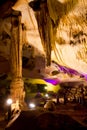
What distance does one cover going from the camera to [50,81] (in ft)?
45.1

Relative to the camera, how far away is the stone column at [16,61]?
7.06 metres

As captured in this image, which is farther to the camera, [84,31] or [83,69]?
[83,69]

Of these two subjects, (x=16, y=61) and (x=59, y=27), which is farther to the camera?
(x=59, y=27)

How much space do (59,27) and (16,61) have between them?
→ 146 centimetres

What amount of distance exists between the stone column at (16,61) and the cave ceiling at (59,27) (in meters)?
0.29

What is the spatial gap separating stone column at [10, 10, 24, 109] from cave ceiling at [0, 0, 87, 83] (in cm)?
29

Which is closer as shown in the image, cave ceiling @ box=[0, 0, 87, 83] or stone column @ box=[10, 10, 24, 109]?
cave ceiling @ box=[0, 0, 87, 83]

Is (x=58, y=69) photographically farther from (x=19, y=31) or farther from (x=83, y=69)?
(x=19, y=31)

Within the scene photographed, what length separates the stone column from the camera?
7.06 metres

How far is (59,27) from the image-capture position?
749 centimetres

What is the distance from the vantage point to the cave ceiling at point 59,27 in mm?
6543

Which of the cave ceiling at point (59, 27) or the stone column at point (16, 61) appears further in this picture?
the stone column at point (16, 61)

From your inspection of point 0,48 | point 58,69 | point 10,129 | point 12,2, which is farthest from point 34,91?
point 10,129

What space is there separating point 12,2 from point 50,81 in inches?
299
